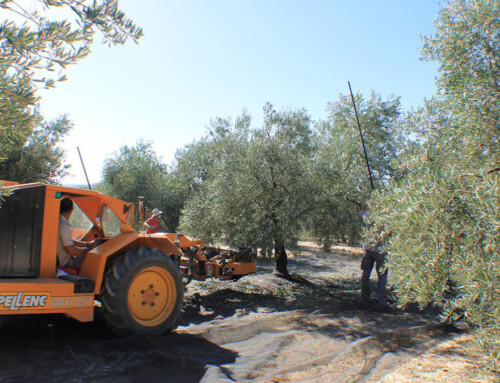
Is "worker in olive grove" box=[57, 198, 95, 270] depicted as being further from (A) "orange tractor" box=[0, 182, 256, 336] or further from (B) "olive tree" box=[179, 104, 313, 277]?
(B) "olive tree" box=[179, 104, 313, 277]

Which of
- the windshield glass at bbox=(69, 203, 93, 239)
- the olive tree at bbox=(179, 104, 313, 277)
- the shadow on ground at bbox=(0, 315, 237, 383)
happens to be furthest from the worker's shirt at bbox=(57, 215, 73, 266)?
the olive tree at bbox=(179, 104, 313, 277)

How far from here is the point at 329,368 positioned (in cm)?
454

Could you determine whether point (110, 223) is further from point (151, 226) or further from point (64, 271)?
point (151, 226)

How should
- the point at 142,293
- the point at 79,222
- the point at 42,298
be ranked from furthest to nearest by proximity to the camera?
the point at 79,222, the point at 142,293, the point at 42,298

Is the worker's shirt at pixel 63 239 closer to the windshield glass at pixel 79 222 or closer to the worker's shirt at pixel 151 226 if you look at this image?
the windshield glass at pixel 79 222

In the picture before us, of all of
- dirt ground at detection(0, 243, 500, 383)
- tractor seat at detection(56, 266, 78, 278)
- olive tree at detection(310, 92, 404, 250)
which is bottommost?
dirt ground at detection(0, 243, 500, 383)

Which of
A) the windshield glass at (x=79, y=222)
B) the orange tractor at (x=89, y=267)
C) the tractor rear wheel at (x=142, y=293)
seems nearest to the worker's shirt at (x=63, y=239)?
the orange tractor at (x=89, y=267)

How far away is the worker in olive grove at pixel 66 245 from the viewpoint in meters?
5.32

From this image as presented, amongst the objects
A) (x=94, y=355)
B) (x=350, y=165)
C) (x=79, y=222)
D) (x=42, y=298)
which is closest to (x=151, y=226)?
(x=79, y=222)

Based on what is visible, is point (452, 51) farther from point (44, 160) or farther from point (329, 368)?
point (44, 160)

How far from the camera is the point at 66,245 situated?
5340mm

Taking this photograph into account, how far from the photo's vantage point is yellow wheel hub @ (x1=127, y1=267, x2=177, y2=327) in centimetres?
557

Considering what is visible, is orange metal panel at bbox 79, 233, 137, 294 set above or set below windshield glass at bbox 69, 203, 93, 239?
below

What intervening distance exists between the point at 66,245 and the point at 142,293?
48.3 inches
